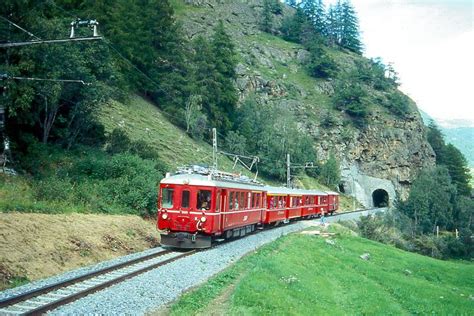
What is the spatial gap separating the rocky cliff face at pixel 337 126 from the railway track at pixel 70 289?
227ft

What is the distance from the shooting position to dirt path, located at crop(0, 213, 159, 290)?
13.4 metres

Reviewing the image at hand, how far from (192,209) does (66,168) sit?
10.3 metres

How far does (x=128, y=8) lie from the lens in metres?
56.5

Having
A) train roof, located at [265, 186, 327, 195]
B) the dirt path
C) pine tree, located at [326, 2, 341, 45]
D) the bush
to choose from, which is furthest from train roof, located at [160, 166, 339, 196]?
pine tree, located at [326, 2, 341, 45]

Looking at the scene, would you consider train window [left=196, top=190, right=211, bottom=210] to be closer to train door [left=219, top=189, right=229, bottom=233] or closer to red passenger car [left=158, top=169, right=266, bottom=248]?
red passenger car [left=158, top=169, right=266, bottom=248]

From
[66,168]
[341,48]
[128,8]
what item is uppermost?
[341,48]

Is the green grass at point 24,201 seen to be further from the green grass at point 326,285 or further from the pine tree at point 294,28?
the pine tree at point 294,28

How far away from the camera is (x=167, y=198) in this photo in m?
20.2

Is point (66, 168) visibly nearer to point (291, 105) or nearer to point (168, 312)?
point (168, 312)

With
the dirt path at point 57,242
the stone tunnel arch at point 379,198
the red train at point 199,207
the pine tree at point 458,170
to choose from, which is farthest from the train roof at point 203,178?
the pine tree at point 458,170

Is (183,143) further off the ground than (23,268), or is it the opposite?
(183,143)

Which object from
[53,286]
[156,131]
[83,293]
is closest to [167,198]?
[53,286]

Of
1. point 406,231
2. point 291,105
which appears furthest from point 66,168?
point 291,105

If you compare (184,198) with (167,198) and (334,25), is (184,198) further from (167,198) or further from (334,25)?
(334,25)
